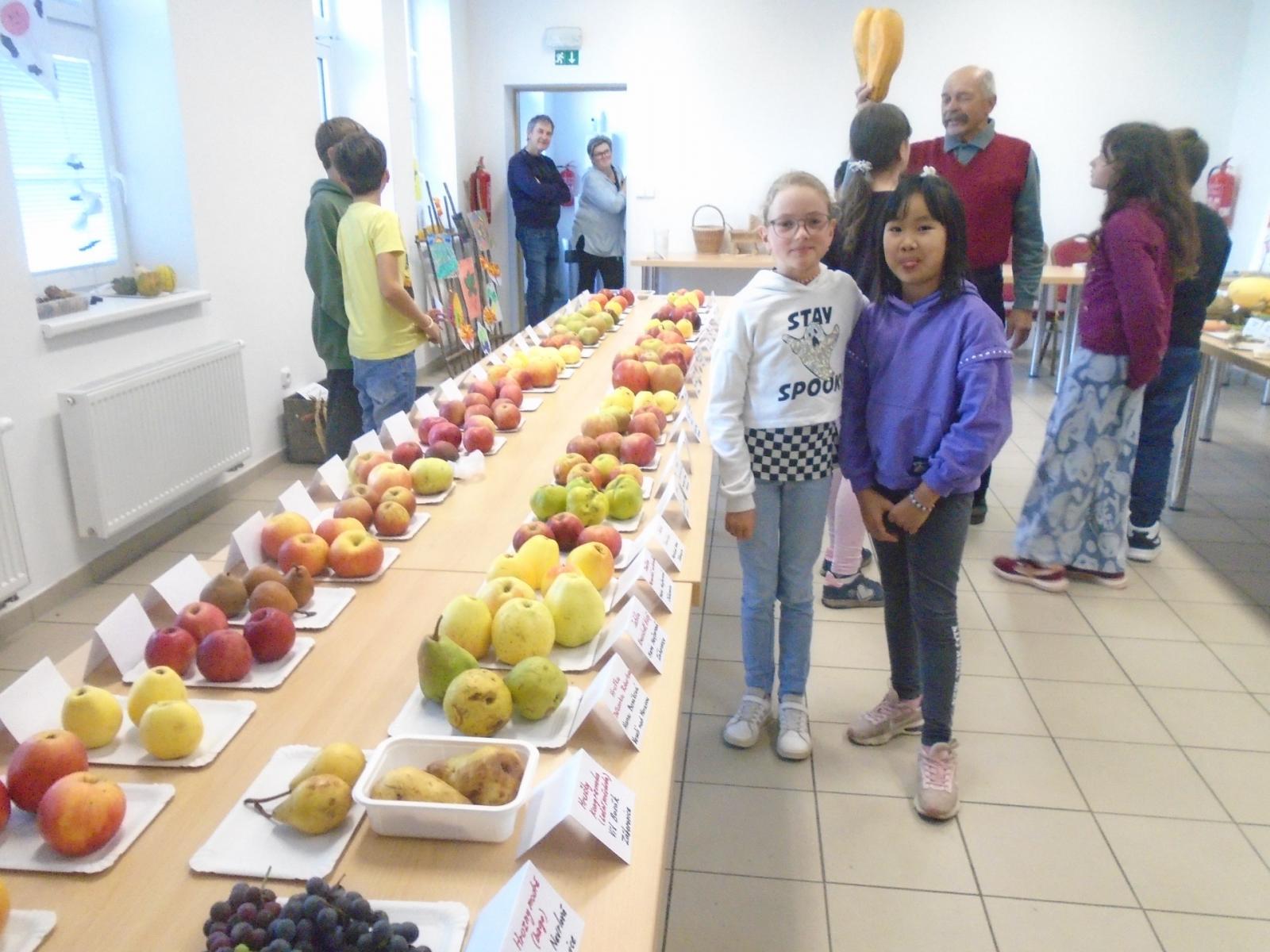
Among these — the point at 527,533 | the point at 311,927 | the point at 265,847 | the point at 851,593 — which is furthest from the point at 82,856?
the point at 851,593

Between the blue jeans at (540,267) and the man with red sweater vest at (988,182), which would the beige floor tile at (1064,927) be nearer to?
the man with red sweater vest at (988,182)

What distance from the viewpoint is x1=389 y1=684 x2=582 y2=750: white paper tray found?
1.17 m

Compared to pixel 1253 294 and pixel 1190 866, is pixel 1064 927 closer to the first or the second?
pixel 1190 866

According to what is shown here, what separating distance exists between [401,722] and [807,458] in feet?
3.68

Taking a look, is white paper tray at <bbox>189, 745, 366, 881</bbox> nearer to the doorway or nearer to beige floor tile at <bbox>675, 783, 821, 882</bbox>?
beige floor tile at <bbox>675, 783, 821, 882</bbox>

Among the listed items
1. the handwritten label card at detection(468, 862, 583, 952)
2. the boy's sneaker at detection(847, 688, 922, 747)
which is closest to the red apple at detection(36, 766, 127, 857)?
the handwritten label card at detection(468, 862, 583, 952)

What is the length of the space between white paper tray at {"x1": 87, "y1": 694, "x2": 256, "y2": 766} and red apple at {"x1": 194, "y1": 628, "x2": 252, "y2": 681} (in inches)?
1.7

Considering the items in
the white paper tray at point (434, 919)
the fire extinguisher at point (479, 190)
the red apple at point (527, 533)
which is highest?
the fire extinguisher at point (479, 190)

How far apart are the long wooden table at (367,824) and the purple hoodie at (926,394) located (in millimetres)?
500

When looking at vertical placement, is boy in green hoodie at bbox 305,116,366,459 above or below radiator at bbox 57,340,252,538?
above

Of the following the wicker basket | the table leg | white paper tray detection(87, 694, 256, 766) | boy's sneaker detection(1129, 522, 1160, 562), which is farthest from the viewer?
the wicker basket

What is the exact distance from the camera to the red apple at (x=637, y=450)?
2.10m

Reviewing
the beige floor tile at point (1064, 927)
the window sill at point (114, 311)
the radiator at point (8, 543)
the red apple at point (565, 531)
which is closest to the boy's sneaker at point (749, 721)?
the beige floor tile at point (1064, 927)

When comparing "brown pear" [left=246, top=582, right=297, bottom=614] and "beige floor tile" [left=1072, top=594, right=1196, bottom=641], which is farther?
"beige floor tile" [left=1072, top=594, right=1196, bottom=641]
